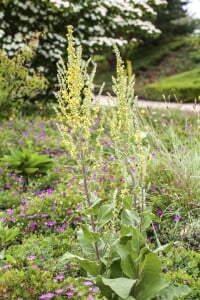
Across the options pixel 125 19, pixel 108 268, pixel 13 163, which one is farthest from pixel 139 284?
pixel 125 19

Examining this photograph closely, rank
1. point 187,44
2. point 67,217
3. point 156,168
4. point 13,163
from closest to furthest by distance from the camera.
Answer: point 67,217 < point 156,168 < point 13,163 < point 187,44

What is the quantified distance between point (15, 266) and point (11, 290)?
0.52m

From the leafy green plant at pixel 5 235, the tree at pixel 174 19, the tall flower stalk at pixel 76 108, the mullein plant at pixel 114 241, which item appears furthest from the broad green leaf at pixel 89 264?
the tree at pixel 174 19

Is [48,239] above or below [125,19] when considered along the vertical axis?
below

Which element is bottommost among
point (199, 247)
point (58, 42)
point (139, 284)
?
point (199, 247)

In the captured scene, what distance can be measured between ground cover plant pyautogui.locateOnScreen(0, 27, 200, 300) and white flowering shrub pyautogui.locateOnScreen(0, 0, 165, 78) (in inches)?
222

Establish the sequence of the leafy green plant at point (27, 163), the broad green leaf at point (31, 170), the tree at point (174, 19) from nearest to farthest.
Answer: the broad green leaf at point (31, 170)
the leafy green plant at point (27, 163)
the tree at point (174, 19)

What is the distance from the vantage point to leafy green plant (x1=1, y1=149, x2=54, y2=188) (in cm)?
620

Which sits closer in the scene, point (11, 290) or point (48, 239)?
point (11, 290)

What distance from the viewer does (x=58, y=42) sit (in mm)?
11836

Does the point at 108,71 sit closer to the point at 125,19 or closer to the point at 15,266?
the point at 125,19

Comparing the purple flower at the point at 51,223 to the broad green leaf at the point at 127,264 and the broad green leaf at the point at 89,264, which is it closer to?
the broad green leaf at the point at 89,264

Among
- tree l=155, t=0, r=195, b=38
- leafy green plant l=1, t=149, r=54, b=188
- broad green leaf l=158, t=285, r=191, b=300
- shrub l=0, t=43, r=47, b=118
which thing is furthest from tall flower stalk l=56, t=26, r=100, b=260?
tree l=155, t=0, r=195, b=38

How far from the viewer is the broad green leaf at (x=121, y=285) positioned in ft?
8.67
